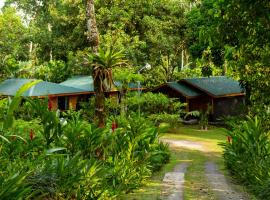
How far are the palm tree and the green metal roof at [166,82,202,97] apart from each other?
24215mm

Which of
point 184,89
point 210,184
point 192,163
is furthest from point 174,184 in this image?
point 184,89

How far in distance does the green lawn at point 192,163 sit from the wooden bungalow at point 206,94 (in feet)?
12.0

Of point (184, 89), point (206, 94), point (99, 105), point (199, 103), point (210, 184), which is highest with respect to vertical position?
point (184, 89)

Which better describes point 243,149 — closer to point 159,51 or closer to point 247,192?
point 247,192

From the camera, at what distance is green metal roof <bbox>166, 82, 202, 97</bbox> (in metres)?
37.8

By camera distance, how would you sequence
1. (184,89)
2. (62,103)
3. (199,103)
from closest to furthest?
(62,103) → (184,89) → (199,103)

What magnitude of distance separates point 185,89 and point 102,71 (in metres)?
26.1

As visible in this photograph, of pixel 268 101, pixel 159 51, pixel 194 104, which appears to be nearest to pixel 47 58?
pixel 159 51

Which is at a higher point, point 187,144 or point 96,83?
point 96,83

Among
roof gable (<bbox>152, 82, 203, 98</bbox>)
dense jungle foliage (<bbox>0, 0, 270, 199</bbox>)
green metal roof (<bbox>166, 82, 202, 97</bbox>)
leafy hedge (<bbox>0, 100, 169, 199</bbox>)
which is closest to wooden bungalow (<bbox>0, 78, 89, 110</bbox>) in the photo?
dense jungle foliage (<bbox>0, 0, 270, 199</bbox>)

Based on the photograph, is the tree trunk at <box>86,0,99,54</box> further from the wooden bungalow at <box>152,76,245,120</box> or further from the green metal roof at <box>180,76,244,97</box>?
the green metal roof at <box>180,76,244,97</box>

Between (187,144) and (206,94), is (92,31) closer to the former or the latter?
(187,144)

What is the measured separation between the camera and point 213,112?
38.9 m

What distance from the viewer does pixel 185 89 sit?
3888cm
